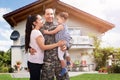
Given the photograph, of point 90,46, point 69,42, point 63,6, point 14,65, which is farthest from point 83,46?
point 69,42

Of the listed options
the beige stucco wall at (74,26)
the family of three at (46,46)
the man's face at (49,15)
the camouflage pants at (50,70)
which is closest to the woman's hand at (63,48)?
the family of three at (46,46)

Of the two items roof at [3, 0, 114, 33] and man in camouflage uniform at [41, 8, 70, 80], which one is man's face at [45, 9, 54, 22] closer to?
man in camouflage uniform at [41, 8, 70, 80]

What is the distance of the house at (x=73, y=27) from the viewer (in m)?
35.8

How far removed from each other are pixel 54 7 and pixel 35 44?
97.1 feet

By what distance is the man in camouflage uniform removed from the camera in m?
6.09

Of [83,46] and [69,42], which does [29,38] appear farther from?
[83,46]

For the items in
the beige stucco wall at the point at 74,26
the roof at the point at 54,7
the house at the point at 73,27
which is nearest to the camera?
the roof at the point at 54,7

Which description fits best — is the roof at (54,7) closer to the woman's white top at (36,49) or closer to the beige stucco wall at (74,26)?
the beige stucco wall at (74,26)

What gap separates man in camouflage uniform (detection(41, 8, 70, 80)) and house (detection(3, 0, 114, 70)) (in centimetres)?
2897

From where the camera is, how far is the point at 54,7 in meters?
35.5

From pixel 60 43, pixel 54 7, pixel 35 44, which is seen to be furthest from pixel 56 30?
pixel 54 7

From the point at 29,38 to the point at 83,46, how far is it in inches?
1190

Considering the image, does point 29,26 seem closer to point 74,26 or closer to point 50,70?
point 50,70

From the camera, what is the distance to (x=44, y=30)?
6.12m
